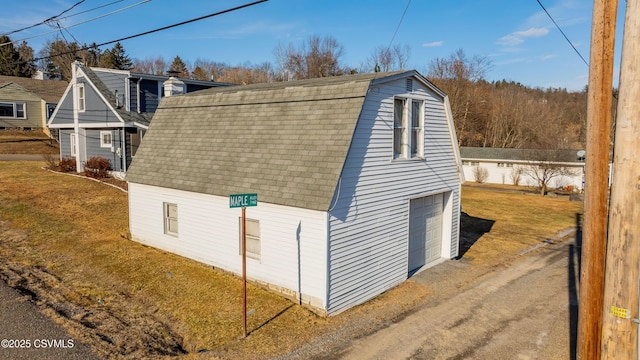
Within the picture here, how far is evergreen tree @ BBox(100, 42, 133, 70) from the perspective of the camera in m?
67.4

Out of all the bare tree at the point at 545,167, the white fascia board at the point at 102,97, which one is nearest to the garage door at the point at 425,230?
the white fascia board at the point at 102,97

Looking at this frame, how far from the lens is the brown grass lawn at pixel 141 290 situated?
29.0 ft

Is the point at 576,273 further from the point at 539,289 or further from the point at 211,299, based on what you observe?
the point at 211,299

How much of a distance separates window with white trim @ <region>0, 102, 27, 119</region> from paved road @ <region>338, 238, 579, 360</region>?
4760 centimetres

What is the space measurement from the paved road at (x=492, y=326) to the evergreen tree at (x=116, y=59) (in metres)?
69.0

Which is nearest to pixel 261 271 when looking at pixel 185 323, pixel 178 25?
pixel 185 323

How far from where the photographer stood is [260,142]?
12180 millimetres

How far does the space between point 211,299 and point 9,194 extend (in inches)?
664

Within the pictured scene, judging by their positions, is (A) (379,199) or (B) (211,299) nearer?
(B) (211,299)

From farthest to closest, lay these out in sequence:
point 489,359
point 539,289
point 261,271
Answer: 1. point 539,289
2. point 261,271
3. point 489,359

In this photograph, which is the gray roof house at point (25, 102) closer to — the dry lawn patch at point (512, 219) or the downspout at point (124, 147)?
the downspout at point (124, 147)

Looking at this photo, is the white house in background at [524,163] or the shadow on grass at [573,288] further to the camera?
the white house in background at [524,163]

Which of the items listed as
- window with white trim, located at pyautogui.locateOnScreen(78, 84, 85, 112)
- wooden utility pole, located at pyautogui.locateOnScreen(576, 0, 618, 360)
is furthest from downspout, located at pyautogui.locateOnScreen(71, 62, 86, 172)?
wooden utility pole, located at pyautogui.locateOnScreen(576, 0, 618, 360)

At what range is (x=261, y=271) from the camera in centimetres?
1150
